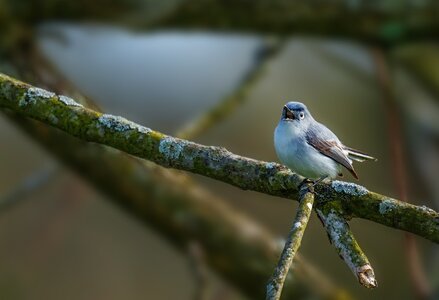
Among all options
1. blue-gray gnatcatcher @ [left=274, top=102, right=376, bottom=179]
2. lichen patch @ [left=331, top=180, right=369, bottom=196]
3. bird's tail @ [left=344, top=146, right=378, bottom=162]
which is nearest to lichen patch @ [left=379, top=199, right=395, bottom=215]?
lichen patch @ [left=331, top=180, right=369, bottom=196]

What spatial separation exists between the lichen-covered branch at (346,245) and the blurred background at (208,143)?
3.24 ft

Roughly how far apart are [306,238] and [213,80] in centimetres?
146

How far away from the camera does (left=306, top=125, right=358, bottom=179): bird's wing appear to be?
2.25 meters

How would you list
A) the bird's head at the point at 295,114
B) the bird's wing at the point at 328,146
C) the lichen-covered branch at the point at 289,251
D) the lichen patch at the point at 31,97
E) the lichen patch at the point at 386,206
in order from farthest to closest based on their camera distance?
1. the bird's head at the point at 295,114
2. the bird's wing at the point at 328,146
3. the lichen patch at the point at 31,97
4. the lichen patch at the point at 386,206
5. the lichen-covered branch at the point at 289,251

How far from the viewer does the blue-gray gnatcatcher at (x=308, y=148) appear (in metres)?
2.04

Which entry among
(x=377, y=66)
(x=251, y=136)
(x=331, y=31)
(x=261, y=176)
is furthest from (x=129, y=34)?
(x=261, y=176)

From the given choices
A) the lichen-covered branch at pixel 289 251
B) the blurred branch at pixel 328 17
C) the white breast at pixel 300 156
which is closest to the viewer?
the lichen-covered branch at pixel 289 251

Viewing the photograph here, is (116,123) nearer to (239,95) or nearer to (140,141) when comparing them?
(140,141)

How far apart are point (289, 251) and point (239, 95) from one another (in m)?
2.41

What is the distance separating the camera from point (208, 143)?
511cm

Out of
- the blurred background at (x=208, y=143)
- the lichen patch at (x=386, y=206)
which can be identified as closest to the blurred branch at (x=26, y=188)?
the blurred background at (x=208, y=143)

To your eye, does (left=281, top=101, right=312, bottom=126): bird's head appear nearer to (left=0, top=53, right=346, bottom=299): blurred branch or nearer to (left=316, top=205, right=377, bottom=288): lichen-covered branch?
(left=316, top=205, right=377, bottom=288): lichen-covered branch

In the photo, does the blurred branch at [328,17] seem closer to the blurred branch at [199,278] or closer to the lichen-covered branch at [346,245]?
the blurred branch at [199,278]

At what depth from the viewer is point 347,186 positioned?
1.72m
